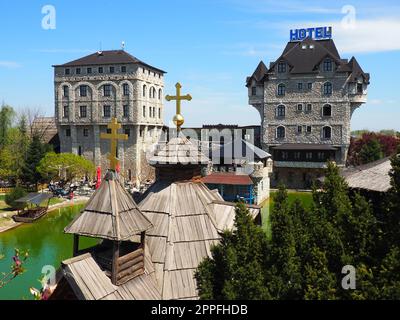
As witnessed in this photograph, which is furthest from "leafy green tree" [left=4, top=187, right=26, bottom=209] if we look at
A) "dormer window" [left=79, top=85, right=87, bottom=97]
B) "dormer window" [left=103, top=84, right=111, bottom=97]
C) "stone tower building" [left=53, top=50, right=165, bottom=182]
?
"dormer window" [left=79, top=85, right=87, bottom=97]

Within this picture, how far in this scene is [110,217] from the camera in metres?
8.15

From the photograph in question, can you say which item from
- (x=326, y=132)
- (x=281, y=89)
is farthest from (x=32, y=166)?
(x=326, y=132)

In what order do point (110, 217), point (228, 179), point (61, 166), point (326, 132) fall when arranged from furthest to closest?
point (326, 132)
point (61, 166)
point (228, 179)
point (110, 217)

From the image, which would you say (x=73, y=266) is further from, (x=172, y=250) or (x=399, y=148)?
(x=399, y=148)

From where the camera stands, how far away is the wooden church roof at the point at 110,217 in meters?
8.01

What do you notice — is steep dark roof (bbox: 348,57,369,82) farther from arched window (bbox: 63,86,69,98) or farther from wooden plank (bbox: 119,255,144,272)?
→ wooden plank (bbox: 119,255,144,272)

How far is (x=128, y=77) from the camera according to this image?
45344 millimetres

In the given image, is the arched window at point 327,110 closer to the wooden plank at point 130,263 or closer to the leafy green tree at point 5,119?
the wooden plank at point 130,263

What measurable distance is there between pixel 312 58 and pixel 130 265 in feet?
134

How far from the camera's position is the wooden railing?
818 cm

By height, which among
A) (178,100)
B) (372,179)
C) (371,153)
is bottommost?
(372,179)

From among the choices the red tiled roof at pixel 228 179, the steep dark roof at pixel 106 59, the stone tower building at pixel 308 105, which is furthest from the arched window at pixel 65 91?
the stone tower building at pixel 308 105

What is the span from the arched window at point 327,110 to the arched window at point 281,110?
429 cm

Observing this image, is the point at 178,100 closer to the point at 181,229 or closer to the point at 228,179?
the point at 181,229
